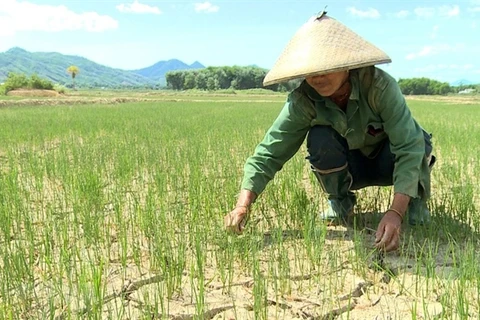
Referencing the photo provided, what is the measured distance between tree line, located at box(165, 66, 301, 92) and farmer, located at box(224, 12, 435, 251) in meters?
A: 60.1

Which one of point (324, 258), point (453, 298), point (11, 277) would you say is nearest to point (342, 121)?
point (324, 258)

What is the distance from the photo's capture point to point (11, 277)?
1540 mm

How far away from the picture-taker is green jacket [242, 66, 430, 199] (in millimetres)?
1948

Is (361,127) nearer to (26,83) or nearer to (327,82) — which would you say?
(327,82)

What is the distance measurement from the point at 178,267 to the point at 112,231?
2.68 ft

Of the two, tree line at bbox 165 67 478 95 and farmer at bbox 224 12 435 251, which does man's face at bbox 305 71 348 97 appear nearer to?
farmer at bbox 224 12 435 251

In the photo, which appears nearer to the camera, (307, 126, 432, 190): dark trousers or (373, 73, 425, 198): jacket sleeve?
(373, 73, 425, 198): jacket sleeve

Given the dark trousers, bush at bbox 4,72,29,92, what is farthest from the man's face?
bush at bbox 4,72,29,92

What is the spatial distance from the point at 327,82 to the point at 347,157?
56 cm

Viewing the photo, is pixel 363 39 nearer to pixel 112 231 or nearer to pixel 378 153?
pixel 378 153

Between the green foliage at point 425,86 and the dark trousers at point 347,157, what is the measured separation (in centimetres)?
6944

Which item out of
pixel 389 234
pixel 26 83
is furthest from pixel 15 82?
pixel 389 234

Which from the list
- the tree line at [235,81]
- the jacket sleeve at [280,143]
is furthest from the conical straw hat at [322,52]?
the tree line at [235,81]

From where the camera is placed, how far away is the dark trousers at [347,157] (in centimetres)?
219
